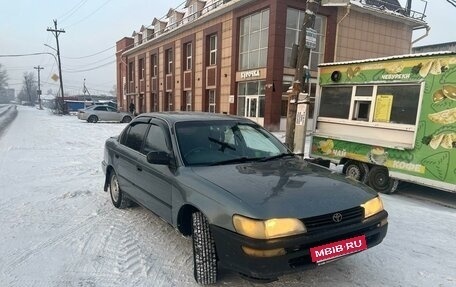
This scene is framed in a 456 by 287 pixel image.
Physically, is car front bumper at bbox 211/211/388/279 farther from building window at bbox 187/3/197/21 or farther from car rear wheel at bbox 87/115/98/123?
car rear wheel at bbox 87/115/98/123

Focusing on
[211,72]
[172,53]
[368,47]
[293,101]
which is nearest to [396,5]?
[368,47]

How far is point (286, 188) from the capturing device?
3.03m

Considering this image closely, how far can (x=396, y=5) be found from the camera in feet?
78.7

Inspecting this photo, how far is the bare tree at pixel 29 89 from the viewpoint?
10769 centimetres

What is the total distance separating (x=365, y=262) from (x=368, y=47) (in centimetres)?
2165

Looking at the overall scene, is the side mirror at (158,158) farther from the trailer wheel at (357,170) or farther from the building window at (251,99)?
the building window at (251,99)

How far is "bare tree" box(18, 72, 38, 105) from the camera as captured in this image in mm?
107688

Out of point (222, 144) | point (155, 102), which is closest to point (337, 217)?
point (222, 144)

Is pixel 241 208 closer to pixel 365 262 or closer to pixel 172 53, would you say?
pixel 365 262

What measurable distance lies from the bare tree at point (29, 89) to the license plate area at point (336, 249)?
120336 mm

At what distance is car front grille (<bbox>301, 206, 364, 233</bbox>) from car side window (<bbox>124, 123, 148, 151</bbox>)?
262 centimetres

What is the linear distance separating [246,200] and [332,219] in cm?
72

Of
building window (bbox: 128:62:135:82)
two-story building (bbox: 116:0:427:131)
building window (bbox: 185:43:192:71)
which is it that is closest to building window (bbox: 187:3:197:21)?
two-story building (bbox: 116:0:427:131)

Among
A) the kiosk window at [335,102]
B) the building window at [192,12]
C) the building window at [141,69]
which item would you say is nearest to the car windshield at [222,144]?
the kiosk window at [335,102]
